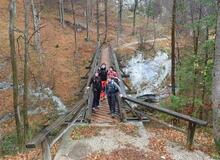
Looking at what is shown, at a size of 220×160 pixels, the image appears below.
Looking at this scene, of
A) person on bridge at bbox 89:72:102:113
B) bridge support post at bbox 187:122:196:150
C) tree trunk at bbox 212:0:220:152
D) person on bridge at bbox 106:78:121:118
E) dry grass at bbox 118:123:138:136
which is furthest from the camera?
person on bridge at bbox 89:72:102:113

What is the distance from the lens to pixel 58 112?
2459cm

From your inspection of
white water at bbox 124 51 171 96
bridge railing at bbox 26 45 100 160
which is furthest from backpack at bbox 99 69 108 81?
white water at bbox 124 51 171 96

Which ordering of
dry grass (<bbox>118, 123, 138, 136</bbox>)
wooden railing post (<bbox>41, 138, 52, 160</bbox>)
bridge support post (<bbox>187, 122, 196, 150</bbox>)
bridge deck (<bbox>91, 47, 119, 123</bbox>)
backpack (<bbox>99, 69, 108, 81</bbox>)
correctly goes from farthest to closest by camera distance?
backpack (<bbox>99, 69, 108, 81</bbox>)
bridge deck (<bbox>91, 47, 119, 123</bbox>)
dry grass (<bbox>118, 123, 138, 136</bbox>)
bridge support post (<bbox>187, 122, 196, 150</bbox>)
wooden railing post (<bbox>41, 138, 52, 160</bbox>)

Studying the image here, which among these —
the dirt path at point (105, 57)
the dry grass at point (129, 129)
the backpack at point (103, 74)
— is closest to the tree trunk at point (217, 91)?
the dry grass at point (129, 129)

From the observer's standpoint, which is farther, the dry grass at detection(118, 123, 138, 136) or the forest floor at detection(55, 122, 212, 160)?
the dry grass at detection(118, 123, 138, 136)

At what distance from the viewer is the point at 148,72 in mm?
36125

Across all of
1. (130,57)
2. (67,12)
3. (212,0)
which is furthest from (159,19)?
(212,0)

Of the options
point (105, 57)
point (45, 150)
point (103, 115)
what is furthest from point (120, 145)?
point (105, 57)

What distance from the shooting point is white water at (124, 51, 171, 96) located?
3028cm

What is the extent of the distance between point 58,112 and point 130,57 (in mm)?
18738

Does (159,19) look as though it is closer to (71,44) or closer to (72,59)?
(71,44)

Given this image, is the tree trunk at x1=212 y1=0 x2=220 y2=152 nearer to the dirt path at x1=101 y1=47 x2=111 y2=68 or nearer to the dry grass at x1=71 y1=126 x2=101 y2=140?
the dry grass at x1=71 y1=126 x2=101 y2=140

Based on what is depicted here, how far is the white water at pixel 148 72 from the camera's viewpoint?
30.3 meters

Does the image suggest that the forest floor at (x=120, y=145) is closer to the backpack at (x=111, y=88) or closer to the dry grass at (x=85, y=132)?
the dry grass at (x=85, y=132)
